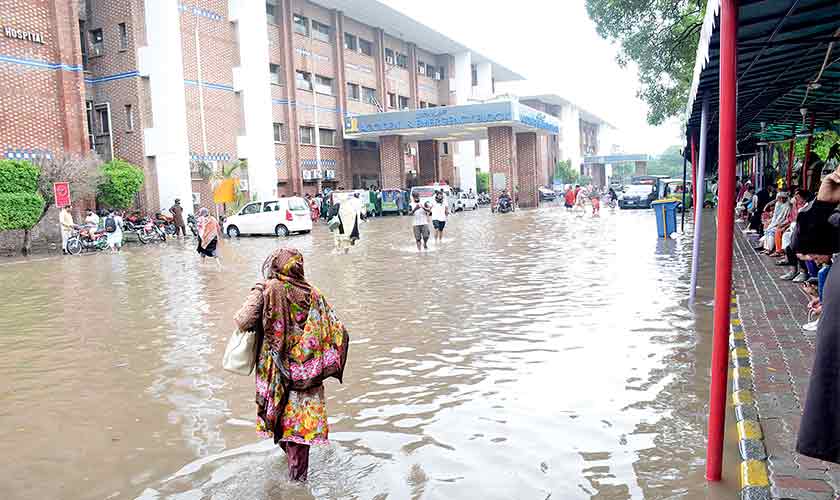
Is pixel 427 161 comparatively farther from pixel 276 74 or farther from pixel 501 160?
pixel 276 74

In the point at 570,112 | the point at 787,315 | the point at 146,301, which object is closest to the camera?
the point at 787,315

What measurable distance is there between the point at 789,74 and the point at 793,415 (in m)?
5.18

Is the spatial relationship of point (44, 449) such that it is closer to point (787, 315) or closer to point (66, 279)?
point (787, 315)

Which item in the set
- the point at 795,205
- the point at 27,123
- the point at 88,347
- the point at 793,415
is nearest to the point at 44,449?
the point at 88,347

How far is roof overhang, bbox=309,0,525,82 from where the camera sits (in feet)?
134

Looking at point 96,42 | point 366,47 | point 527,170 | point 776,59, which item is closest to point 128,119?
point 96,42

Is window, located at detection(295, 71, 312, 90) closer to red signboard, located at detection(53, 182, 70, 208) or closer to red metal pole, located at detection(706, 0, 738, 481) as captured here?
red signboard, located at detection(53, 182, 70, 208)

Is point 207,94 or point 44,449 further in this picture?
point 207,94

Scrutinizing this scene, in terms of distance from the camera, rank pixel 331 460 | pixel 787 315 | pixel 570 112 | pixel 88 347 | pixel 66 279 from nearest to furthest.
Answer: pixel 331 460 < pixel 787 315 < pixel 88 347 < pixel 66 279 < pixel 570 112

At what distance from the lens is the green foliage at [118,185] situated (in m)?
27.2

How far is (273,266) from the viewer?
4.19m

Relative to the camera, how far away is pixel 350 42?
44531 mm

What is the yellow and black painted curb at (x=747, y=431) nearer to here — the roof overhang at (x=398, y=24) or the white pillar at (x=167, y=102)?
the white pillar at (x=167, y=102)

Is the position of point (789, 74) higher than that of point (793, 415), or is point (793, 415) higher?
point (789, 74)
